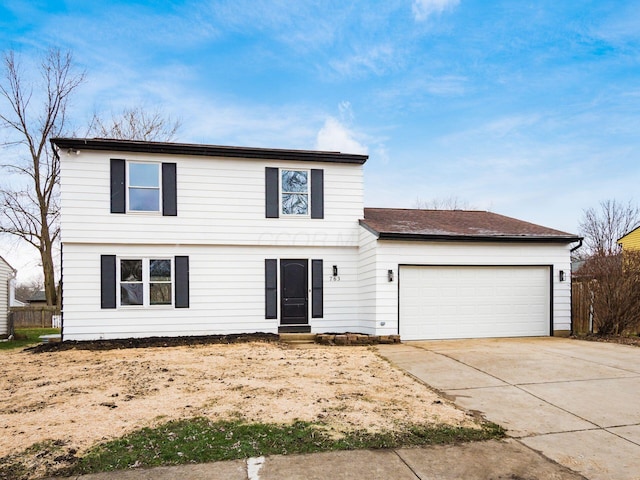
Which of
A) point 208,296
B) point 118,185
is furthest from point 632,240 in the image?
point 118,185

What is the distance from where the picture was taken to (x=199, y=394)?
19.0 ft

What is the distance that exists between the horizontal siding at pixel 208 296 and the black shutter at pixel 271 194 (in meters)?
0.99

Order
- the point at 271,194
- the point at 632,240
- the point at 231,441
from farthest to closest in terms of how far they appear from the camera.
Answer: the point at 632,240, the point at 271,194, the point at 231,441

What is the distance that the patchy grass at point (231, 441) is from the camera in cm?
370

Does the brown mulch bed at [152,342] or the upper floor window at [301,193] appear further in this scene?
the upper floor window at [301,193]

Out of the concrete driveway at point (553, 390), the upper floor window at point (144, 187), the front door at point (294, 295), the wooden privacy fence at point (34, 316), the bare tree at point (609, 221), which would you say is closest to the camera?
the concrete driveway at point (553, 390)

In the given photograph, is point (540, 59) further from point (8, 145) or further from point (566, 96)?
point (8, 145)

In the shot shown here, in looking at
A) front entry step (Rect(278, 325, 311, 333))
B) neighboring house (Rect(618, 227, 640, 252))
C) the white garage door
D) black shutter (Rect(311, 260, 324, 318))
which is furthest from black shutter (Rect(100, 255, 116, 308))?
neighboring house (Rect(618, 227, 640, 252))

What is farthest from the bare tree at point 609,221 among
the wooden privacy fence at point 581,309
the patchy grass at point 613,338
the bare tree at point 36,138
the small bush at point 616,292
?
the bare tree at point 36,138

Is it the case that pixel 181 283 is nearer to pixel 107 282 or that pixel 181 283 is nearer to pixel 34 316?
pixel 107 282

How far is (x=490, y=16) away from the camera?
1145cm

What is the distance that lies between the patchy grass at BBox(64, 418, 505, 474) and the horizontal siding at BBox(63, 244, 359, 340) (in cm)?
662

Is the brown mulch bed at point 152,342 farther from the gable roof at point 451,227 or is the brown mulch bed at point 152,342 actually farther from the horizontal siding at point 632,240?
the horizontal siding at point 632,240

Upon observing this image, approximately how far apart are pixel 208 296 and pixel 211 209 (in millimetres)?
2290
